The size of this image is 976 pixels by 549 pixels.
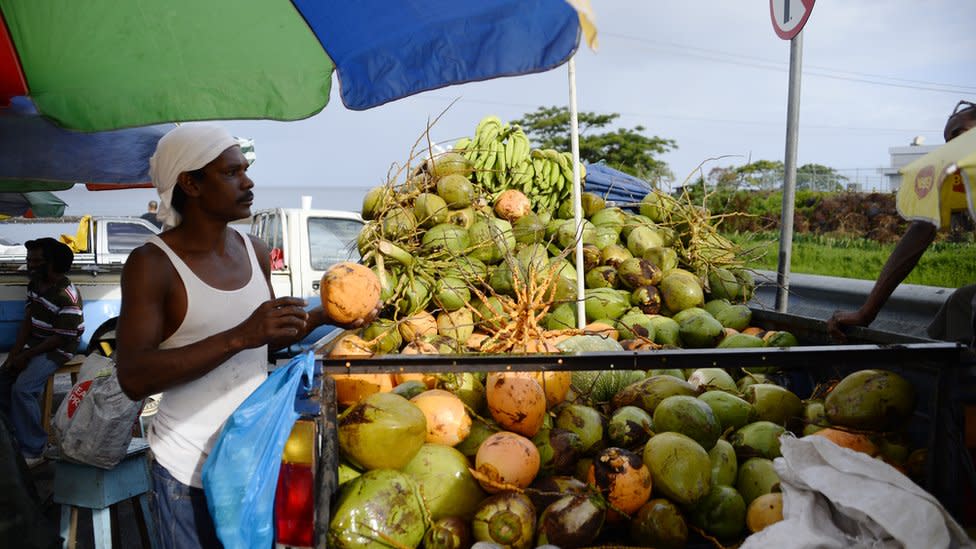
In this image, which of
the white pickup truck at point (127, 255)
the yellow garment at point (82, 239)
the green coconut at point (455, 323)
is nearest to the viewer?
the green coconut at point (455, 323)

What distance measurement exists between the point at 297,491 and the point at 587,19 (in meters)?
1.39

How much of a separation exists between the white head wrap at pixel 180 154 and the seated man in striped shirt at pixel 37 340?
13.8ft

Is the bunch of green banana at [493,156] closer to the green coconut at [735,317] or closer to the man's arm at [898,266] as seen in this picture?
the green coconut at [735,317]

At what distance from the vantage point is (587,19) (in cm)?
137

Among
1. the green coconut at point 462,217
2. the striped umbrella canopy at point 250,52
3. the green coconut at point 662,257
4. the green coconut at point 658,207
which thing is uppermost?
the striped umbrella canopy at point 250,52

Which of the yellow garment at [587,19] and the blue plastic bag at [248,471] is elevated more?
the yellow garment at [587,19]

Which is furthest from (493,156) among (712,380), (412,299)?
(712,380)

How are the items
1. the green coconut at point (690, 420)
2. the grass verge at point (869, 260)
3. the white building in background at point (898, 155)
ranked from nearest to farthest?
the green coconut at point (690, 420) → the grass verge at point (869, 260) → the white building in background at point (898, 155)

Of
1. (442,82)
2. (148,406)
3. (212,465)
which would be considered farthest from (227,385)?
(148,406)

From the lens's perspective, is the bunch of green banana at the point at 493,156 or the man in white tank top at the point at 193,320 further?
the bunch of green banana at the point at 493,156

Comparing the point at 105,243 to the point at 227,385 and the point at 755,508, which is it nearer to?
the point at 227,385

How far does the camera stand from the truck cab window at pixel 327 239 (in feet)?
26.7

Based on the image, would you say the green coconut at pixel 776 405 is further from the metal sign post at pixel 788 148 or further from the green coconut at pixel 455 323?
the metal sign post at pixel 788 148

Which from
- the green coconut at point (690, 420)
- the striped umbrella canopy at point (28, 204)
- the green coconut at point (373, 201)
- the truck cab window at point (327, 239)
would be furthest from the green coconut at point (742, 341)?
the striped umbrella canopy at point (28, 204)
